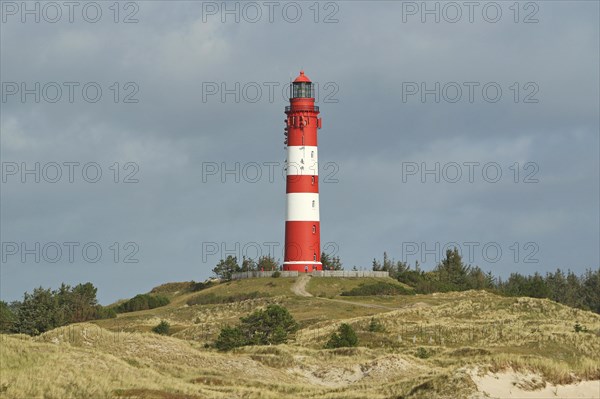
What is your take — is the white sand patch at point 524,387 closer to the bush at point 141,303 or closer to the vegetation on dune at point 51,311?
the vegetation on dune at point 51,311

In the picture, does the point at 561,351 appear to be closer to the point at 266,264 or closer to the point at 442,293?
the point at 442,293

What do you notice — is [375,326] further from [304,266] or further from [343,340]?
[304,266]

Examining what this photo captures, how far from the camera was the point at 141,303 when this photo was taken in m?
129

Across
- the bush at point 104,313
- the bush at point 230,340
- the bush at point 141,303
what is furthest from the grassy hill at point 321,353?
the bush at point 141,303

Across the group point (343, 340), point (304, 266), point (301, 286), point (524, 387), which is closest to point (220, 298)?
point (304, 266)

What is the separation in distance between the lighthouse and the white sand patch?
205 feet

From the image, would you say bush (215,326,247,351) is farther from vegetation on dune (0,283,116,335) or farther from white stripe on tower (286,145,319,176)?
white stripe on tower (286,145,319,176)

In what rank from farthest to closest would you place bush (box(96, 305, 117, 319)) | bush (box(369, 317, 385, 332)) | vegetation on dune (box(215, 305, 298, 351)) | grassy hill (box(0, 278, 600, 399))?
bush (box(96, 305, 117, 319)), bush (box(369, 317, 385, 332)), vegetation on dune (box(215, 305, 298, 351)), grassy hill (box(0, 278, 600, 399))

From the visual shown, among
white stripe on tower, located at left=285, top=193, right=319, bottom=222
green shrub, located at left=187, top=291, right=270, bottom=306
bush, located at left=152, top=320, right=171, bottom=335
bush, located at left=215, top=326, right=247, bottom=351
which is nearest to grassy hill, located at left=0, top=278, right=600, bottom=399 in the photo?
bush, located at left=152, top=320, right=171, bottom=335

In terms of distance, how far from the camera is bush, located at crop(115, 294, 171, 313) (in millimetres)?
128375

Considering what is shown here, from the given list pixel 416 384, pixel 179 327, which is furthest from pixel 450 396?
pixel 179 327

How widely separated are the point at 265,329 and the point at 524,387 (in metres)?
32.4

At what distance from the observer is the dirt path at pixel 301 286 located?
117 metres

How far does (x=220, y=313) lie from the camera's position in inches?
4363
